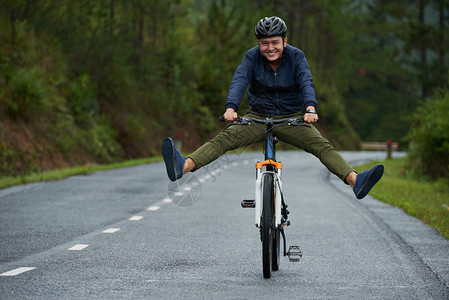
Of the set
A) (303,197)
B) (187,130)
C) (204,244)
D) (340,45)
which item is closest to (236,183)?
(303,197)

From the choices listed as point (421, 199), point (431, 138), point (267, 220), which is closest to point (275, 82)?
point (267, 220)

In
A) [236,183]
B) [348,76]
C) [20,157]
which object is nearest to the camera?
[236,183]

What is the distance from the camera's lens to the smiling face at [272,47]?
714cm

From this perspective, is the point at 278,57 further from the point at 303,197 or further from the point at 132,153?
the point at 132,153

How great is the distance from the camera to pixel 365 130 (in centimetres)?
9462

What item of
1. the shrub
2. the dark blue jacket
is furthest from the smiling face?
the shrub

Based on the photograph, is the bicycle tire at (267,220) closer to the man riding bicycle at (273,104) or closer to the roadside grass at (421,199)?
the man riding bicycle at (273,104)

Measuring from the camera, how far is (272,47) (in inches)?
282

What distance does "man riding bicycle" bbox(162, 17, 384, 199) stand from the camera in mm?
7027

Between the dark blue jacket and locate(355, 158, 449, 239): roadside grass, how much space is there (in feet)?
14.0

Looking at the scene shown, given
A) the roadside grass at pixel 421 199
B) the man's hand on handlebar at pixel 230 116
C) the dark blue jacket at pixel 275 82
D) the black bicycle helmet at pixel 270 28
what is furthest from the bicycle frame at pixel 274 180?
the roadside grass at pixel 421 199

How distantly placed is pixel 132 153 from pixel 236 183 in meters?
15.1

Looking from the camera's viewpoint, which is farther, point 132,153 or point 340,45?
point 340,45

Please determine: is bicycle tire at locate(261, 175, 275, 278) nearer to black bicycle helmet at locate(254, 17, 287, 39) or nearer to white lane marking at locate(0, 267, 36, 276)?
black bicycle helmet at locate(254, 17, 287, 39)
